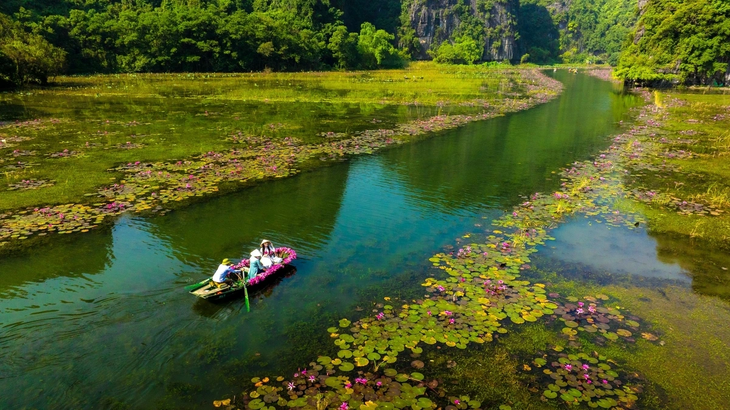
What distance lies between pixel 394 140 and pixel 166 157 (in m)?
12.3

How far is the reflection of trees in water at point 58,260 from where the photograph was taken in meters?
9.77

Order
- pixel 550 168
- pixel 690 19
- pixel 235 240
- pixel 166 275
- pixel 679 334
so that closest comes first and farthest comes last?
1. pixel 679 334
2. pixel 166 275
3. pixel 235 240
4. pixel 550 168
5. pixel 690 19

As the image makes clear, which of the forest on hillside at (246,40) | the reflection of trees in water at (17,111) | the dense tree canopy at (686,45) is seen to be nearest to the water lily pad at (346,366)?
the reflection of trees in water at (17,111)

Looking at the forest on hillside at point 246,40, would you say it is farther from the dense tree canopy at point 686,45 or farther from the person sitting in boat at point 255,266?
the person sitting in boat at point 255,266

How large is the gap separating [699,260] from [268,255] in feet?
36.7

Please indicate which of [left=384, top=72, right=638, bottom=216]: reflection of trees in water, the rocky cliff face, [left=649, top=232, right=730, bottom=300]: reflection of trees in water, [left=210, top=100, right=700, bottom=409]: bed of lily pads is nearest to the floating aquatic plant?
[left=210, top=100, right=700, bottom=409]: bed of lily pads

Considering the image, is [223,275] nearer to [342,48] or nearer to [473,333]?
[473,333]

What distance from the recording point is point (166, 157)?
758 inches

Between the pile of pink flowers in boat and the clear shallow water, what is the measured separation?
0.37 metres

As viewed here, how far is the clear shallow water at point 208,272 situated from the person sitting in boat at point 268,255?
1.94 feet

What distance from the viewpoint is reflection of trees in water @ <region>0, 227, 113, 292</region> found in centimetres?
977

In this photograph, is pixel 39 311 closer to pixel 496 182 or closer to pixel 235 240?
pixel 235 240

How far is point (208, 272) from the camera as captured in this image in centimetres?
1001

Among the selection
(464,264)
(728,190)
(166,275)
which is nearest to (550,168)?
(728,190)
